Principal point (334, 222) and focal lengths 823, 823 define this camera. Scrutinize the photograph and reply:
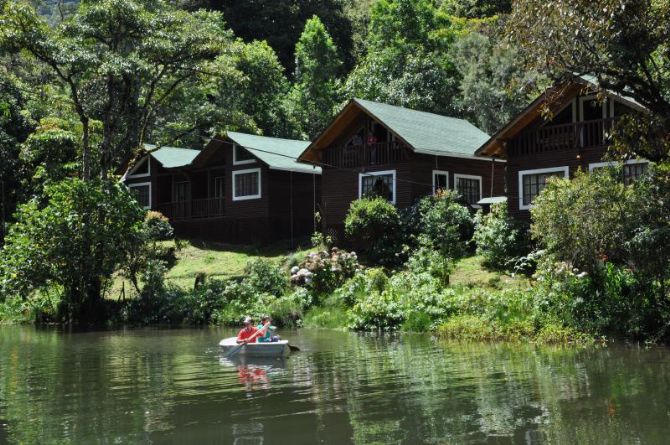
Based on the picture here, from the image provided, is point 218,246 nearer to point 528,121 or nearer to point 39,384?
point 528,121

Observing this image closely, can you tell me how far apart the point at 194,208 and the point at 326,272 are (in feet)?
60.8

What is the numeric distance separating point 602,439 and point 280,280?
862 inches

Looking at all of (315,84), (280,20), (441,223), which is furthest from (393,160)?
(280,20)

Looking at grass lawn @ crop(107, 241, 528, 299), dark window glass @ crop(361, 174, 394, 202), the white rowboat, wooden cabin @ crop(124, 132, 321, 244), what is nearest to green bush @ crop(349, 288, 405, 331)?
grass lawn @ crop(107, 241, 528, 299)

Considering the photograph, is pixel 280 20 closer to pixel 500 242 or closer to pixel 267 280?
pixel 267 280

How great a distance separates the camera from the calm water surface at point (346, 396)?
35.9ft

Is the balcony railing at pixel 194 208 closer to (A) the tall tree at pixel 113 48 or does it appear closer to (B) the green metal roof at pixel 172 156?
(B) the green metal roof at pixel 172 156

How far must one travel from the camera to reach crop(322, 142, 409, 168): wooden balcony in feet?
121

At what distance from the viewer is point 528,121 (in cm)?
3234

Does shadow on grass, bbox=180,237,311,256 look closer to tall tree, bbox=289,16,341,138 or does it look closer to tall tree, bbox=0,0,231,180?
tall tree, bbox=0,0,231,180

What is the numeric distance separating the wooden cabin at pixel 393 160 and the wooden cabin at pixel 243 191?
10.6 ft

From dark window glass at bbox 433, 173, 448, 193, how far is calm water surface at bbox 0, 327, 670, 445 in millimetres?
15428

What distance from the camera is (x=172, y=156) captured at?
4806 centimetres

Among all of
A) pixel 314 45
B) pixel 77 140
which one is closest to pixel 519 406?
pixel 77 140
